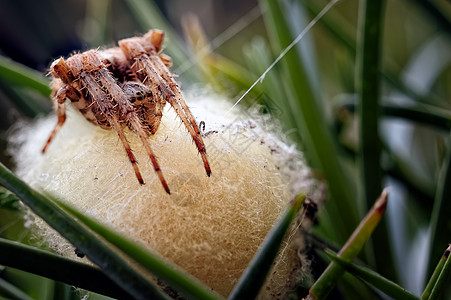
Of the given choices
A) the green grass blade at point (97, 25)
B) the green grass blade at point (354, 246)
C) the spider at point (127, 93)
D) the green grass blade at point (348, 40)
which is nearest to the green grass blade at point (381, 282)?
the green grass blade at point (354, 246)

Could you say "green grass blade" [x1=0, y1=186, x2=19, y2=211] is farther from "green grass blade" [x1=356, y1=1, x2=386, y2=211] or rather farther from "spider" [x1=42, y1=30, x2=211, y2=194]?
"green grass blade" [x1=356, y1=1, x2=386, y2=211]

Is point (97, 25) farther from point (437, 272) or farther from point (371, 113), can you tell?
A: point (437, 272)

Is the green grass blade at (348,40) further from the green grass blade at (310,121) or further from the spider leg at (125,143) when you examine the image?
the spider leg at (125,143)

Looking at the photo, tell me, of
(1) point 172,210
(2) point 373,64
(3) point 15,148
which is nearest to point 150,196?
(1) point 172,210

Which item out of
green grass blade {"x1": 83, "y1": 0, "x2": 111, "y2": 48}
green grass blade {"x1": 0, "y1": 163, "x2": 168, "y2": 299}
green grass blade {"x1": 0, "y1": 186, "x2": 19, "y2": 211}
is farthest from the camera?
green grass blade {"x1": 83, "y1": 0, "x2": 111, "y2": 48}

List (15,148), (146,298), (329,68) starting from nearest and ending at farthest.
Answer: (146,298) < (15,148) < (329,68)

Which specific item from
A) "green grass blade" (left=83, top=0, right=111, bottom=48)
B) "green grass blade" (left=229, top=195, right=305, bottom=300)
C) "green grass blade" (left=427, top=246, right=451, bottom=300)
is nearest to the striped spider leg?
"green grass blade" (left=229, top=195, right=305, bottom=300)

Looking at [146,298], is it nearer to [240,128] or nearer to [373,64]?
[240,128]
